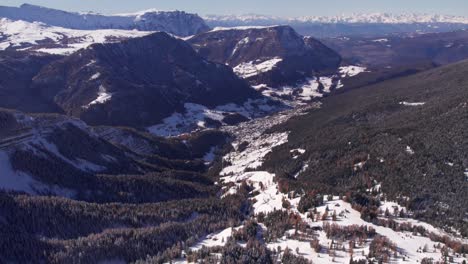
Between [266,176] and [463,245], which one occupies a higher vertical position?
[463,245]

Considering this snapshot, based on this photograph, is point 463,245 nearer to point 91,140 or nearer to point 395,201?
point 395,201

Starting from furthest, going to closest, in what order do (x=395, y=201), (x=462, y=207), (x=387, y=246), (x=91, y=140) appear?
(x=91, y=140) → (x=395, y=201) → (x=462, y=207) → (x=387, y=246)

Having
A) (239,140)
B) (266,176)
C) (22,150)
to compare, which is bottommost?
(239,140)

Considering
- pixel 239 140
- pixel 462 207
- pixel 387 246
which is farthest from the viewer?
pixel 239 140

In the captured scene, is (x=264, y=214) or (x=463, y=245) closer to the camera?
(x=463, y=245)

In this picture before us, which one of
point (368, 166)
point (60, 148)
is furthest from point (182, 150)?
point (368, 166)

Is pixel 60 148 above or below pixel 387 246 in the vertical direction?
below

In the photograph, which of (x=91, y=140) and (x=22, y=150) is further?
(x=91, y=140)

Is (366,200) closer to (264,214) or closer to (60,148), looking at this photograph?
(264,214)

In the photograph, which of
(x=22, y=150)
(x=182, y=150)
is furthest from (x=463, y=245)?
(x=182, y=150)
